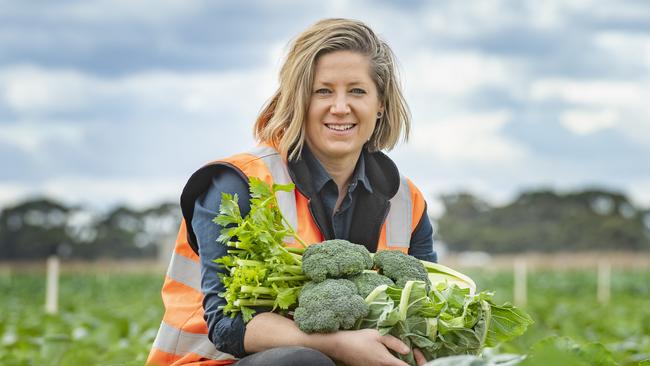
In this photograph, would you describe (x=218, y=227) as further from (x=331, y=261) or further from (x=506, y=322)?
(x=506, y=322)

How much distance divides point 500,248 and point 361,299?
182ft

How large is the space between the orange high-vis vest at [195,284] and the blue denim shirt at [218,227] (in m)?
0.09

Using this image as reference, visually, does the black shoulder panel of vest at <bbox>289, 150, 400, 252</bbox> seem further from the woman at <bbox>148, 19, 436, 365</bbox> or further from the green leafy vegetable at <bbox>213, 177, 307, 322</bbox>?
the green leafy vegetable at <bbox>213, 177, 307, 322</bbox>

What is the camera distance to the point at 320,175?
142 inches

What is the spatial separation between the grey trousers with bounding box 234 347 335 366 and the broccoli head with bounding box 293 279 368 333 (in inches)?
3.5

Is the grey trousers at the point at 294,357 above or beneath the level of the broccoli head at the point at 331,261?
beneath

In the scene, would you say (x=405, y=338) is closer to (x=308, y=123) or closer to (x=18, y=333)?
(x=308, y=123)

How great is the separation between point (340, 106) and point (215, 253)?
0.73 m

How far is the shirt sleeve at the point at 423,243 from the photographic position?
3.88 metres

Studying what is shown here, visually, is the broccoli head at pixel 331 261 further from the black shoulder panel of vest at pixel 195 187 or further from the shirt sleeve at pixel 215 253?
the black shoulder panel of vest at pixel 195 187

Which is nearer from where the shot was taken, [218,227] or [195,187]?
[218,227]

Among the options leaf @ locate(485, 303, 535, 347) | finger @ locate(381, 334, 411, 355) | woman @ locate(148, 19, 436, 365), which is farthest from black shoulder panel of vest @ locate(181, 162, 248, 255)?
leaf @ locate(485, 303, 535, 347)

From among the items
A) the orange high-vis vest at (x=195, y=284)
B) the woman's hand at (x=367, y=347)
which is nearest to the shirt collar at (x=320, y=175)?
the orange high-vis vest at (x=195, y=284)

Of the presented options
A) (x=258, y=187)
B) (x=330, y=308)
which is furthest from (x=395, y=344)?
(x=258, y=187)
